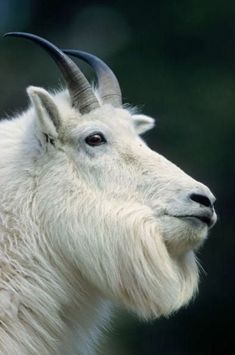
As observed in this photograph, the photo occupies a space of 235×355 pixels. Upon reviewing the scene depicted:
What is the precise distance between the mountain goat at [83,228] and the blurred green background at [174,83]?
849cm

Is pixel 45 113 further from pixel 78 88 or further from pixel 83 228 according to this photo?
pixel 83 228

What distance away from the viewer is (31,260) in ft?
25.8

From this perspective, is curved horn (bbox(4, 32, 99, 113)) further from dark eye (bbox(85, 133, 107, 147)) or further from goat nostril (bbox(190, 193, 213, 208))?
goat nostril (bbox(190, 193, 213, 208))

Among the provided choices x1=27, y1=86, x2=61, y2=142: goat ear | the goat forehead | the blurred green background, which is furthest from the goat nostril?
the blurred green background

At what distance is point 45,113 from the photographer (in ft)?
26.5

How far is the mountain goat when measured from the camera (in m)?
7.80

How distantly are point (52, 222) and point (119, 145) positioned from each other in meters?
0.74

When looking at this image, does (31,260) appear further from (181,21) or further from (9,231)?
(181,21)

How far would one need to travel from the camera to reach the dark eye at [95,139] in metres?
8.19

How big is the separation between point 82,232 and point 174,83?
14.7 m

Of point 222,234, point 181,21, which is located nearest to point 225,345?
point 222,234

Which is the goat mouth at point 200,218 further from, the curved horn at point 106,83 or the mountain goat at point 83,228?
the curved horn at point 106,83

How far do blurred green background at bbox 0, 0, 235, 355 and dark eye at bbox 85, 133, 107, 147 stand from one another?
338 inches

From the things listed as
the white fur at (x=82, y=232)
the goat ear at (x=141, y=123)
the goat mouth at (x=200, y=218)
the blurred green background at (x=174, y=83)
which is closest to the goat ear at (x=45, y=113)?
the white fur at (x=82, y=232)
